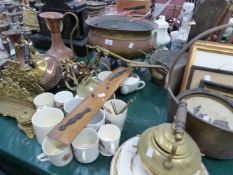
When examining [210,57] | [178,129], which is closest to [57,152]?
[178,129]

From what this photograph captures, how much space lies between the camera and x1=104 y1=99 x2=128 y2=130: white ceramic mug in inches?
22.9

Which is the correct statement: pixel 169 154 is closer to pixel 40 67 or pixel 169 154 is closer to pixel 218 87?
pixel 218 87

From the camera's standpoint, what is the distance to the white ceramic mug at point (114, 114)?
583 millimetres

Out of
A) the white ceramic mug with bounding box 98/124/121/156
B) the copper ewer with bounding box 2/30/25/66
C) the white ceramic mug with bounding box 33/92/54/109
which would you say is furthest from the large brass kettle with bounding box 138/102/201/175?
the copper ewer with bounding box 2/30/25/66

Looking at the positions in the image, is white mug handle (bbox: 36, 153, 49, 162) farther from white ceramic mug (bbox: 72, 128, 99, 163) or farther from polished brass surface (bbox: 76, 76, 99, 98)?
polished brass surface (bbox: 76, 76, 99, 98)

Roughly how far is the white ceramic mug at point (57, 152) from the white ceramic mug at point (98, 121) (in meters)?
0.09

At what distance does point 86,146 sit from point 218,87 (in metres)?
0.44

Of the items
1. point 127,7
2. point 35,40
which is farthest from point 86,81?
point 127,7

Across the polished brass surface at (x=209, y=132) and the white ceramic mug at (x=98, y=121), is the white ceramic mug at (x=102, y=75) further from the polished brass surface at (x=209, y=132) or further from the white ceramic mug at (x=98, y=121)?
→ the polished brass surface at (x=209, y=132)

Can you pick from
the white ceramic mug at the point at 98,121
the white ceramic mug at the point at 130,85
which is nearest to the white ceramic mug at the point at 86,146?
the white ceramic mug at the point at 98,121

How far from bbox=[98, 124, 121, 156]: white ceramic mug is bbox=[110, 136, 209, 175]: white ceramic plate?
0.8 inches

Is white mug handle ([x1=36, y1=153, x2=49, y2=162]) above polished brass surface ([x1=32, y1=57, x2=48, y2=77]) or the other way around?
the other way around

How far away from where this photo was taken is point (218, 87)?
2.06ft

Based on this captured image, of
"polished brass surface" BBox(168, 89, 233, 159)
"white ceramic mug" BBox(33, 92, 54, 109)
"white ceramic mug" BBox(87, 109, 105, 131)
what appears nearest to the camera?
"polished brass surface" BBox(168, 89, 233, 159)
